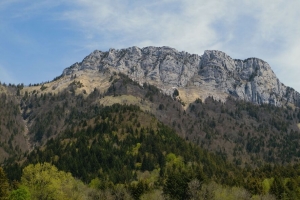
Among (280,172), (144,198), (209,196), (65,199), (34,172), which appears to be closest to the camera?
(65,199)

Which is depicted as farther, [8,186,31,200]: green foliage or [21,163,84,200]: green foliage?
[21,163,84,200]: green foliage

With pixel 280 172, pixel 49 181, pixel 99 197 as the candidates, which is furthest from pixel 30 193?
pixel 280 172

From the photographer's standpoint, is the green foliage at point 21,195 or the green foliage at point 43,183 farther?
the green foliage at point 43,183

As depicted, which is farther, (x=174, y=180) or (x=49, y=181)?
(x=174, y=180)

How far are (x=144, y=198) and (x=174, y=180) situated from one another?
1218cm

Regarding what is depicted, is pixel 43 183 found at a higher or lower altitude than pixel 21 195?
higher

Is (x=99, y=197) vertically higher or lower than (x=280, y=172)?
lower

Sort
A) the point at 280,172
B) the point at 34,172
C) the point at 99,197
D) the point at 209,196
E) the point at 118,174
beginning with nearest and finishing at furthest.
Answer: the point at 34,172, the point at 209,196, the point at 99,197, the point at 280,172, the point at 118,174

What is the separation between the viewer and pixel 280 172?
609 feet

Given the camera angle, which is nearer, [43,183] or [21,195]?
[21,195]

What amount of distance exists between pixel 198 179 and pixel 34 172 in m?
54.0

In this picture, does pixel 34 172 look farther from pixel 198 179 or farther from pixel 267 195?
pixel 267 195

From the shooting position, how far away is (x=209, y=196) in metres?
119

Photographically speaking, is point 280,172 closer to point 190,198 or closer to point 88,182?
point 190,198
